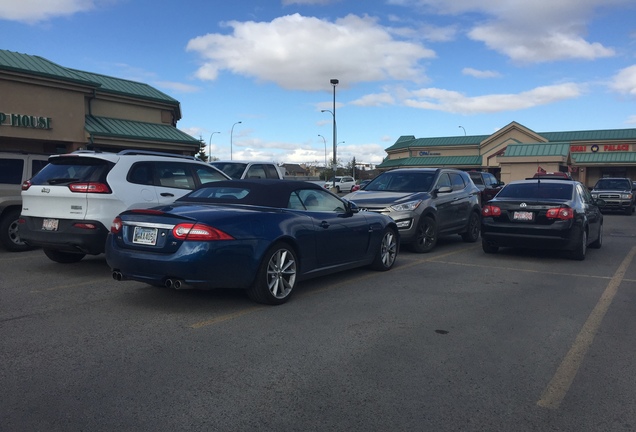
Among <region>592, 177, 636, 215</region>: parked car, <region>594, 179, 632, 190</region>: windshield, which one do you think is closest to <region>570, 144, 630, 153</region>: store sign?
<region>594, 179, 632, 190</region>: windshield

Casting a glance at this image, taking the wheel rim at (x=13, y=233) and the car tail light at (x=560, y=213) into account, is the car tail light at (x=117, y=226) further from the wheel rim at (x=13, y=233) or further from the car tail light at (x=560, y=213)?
the car tail light at (x=560, y=213)

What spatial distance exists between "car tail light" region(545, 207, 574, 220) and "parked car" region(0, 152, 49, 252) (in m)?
9.41

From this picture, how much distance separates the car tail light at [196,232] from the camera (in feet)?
18.9

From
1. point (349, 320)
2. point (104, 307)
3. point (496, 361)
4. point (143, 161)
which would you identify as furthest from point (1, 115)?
point (496, 361)

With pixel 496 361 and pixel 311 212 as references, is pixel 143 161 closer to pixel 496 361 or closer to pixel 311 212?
pixel 311 212

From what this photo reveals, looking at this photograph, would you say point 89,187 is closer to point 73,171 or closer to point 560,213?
point 73,171

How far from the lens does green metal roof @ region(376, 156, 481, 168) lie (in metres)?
56.1

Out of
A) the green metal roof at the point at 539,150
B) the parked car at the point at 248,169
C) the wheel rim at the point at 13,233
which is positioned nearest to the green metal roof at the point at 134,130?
the parked car at the point at 248,169

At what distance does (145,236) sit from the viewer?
5992mm

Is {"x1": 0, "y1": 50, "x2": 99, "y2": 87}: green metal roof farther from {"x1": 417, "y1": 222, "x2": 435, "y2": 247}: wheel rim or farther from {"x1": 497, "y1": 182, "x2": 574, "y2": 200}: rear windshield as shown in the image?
{"x1": 497, "y1": 182, "x2": 574, "y2": 200}: rear windshield

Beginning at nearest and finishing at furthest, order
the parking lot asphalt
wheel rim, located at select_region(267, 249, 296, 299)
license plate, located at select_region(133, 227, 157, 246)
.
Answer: the parking lot asphalt → license plate, located at select_region(133, 227, 157, 246) → wheel rim, located at select_region(267, 249, 296, 299)

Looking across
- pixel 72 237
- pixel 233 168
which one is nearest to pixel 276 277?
pixel 72 237

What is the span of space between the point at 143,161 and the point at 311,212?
3.04 meters

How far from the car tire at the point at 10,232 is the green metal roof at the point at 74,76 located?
1109cm
